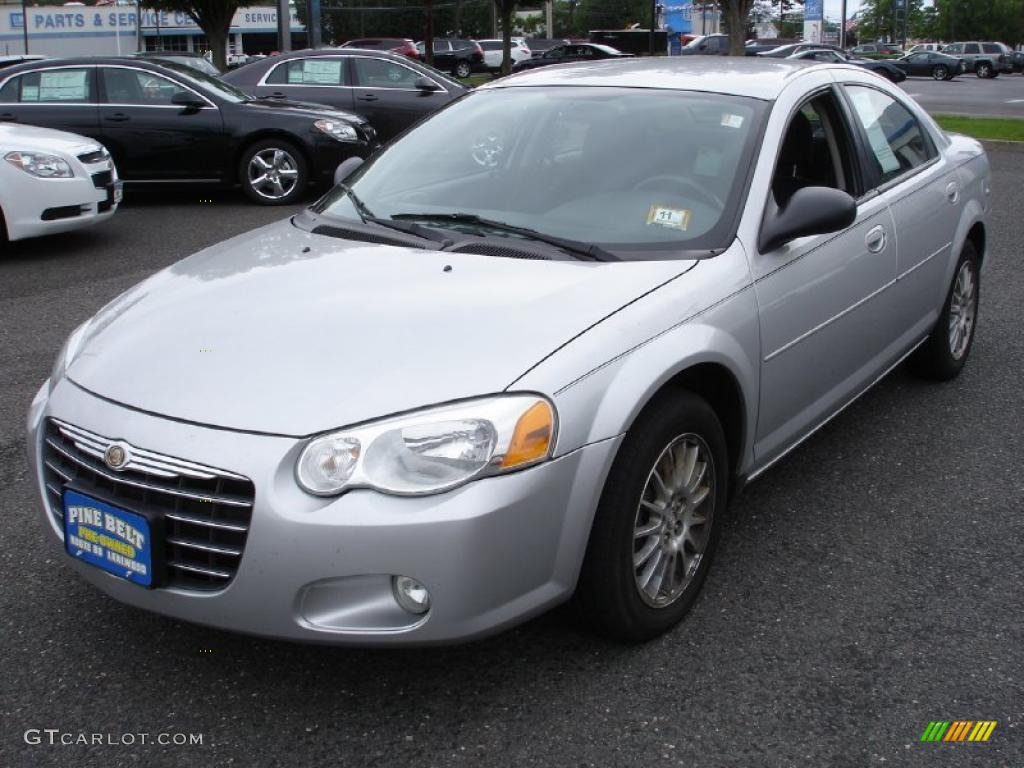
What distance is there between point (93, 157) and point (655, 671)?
752cm

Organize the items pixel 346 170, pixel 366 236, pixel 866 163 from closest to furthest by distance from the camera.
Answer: pixel 366 236 → pixel 866 163 → pixel 346 170

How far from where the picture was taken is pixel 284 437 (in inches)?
105

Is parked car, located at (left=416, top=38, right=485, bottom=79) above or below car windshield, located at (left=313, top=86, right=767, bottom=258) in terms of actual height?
above

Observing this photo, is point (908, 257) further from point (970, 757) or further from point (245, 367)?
point (245, 367)

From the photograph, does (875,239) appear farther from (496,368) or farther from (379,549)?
(379,549)

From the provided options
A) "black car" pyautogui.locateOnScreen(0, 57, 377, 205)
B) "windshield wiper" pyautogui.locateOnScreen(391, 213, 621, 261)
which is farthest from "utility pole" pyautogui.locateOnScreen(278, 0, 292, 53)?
"windshield wiper" pyautogui.locateOnScreen(391, 213, 621, 261)

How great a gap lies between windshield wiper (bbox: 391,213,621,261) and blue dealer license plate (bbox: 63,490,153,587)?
146 centimetres

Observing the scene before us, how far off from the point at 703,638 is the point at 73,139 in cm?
756

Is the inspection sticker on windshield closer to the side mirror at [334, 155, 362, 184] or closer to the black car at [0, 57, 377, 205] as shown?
the side mirror at [334, 155, 362, 184]

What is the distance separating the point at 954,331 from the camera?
17.9ft

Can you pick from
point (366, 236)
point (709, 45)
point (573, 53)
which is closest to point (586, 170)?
point (366, 236)

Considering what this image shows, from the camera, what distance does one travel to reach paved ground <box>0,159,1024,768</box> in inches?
108

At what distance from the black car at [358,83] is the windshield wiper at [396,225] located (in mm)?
10140

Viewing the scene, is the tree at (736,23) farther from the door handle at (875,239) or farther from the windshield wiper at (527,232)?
the windshield wiper at (527,232)
